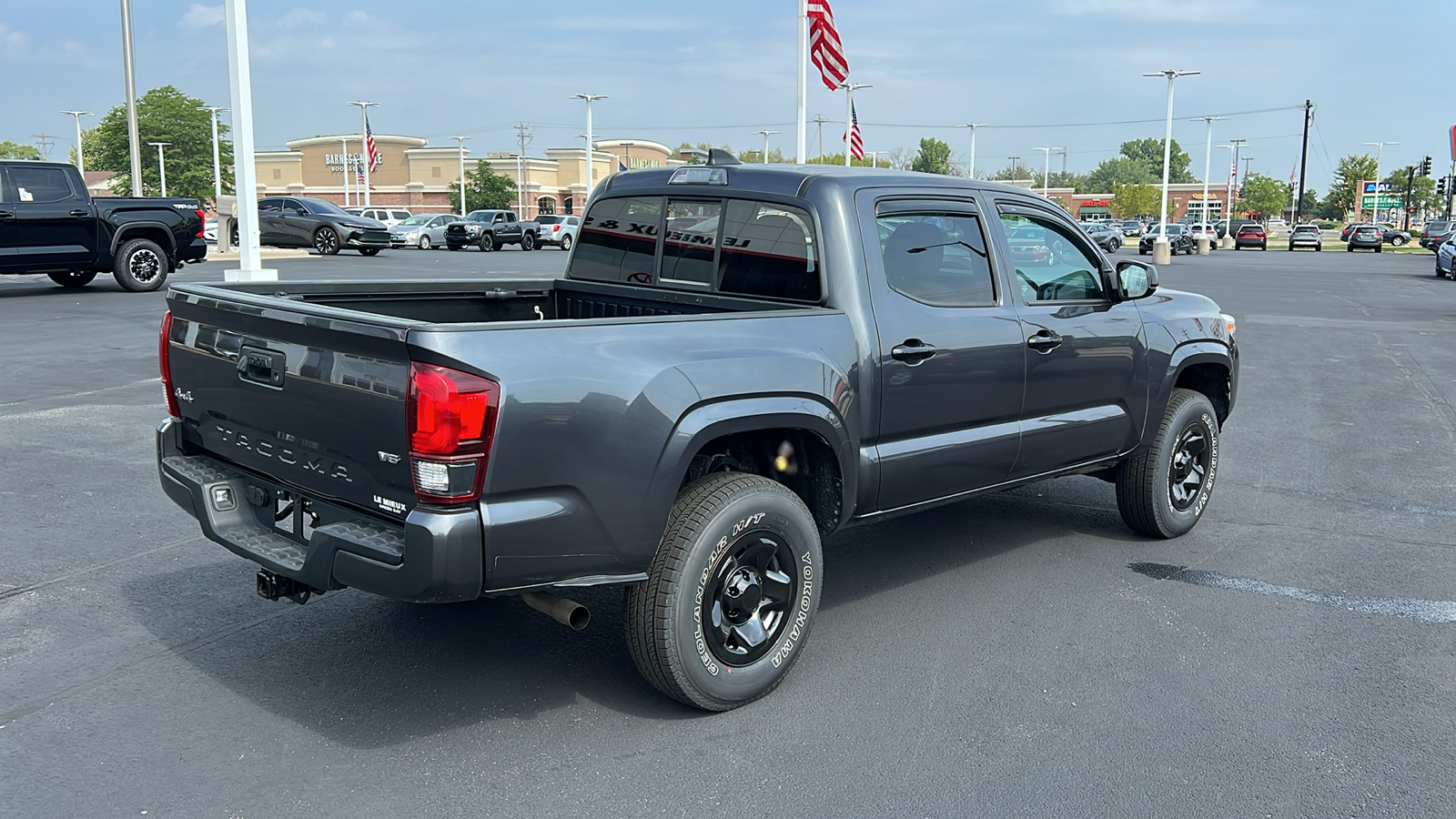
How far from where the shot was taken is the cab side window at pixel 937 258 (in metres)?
4.79

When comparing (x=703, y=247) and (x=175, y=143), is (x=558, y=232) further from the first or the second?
(x=175, y=143)

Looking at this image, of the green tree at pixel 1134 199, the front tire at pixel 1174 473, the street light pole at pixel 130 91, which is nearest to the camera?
the front tire at pixel 1174 473

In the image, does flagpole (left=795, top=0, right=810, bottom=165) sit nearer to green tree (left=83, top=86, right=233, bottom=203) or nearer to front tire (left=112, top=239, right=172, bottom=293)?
front tire (left=112, top=239, right=172, bottom=293)

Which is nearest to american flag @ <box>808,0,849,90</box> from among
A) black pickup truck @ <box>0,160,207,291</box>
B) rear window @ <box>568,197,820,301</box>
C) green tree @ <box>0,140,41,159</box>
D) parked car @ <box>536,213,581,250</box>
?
black pickup truck @ <box>0,160,207,291</box>

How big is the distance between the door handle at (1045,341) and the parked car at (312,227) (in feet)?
106

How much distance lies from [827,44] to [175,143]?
92507 mm

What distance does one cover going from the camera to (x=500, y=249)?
51000mm

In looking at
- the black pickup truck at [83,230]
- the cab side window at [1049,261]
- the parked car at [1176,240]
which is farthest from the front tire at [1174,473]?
the parked car at [1176,240]

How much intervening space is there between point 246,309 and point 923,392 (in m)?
2.53

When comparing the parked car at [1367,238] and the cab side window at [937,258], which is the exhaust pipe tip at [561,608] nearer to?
the cab side window at [937,258]

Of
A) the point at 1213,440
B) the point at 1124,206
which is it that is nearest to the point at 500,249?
the point at 1213,440

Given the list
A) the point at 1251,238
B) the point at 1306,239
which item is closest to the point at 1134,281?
the point at 1306,239

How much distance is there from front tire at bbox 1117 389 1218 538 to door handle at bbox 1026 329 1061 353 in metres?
1.14

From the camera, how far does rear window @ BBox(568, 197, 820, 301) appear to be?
4.70 metres
